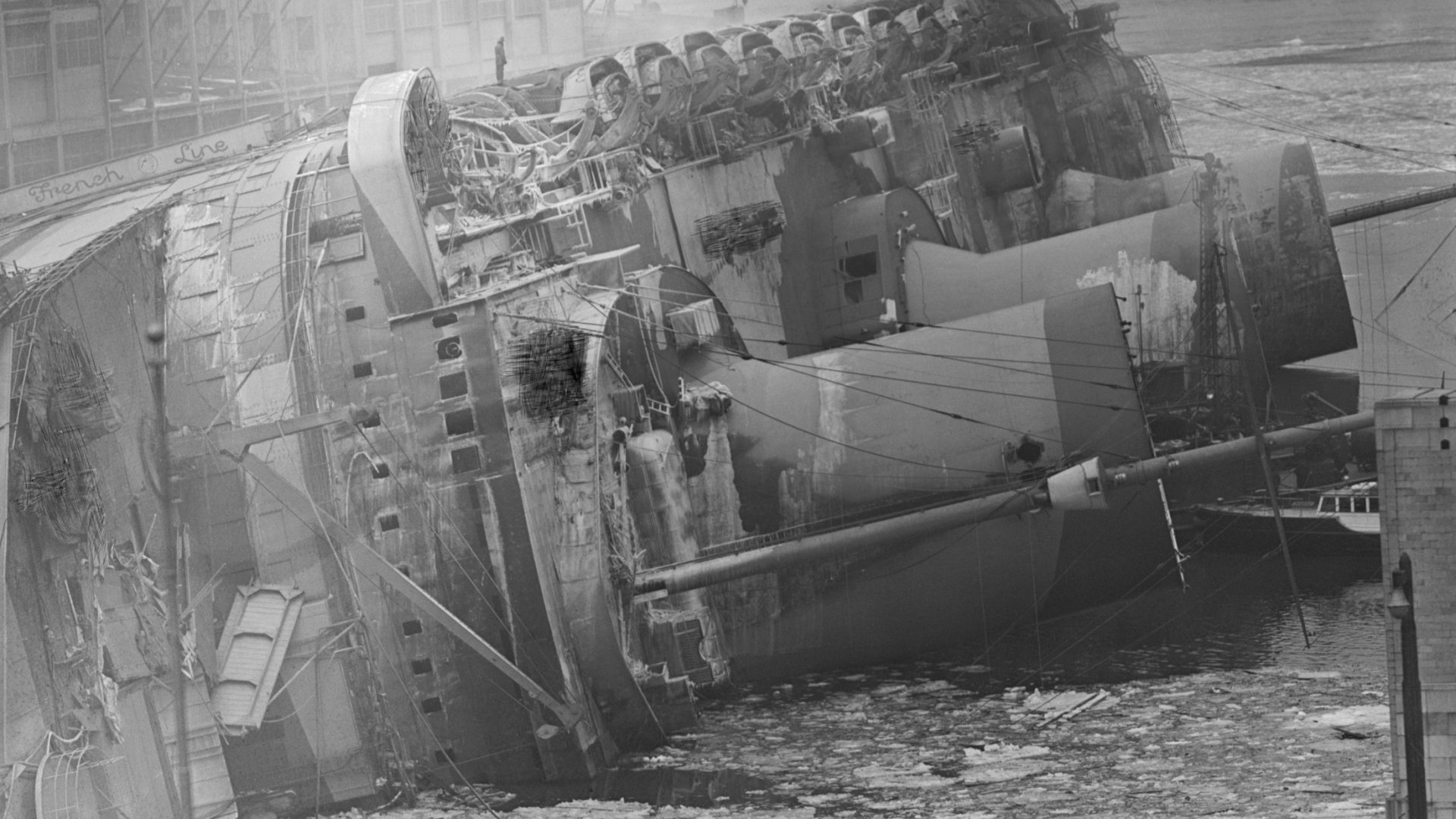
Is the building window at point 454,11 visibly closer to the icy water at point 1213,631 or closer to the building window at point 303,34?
the building window at point 303,34

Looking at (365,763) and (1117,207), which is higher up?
(1117,207)

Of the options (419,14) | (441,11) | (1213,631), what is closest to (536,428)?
(1213,631)

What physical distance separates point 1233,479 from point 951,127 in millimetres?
13637

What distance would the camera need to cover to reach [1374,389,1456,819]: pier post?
16953mm

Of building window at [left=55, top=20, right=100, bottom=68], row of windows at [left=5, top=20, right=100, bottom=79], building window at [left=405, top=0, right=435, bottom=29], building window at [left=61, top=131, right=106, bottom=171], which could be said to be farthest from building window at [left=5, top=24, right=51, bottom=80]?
building window at [left=405, top=0, right=435, bottom=29]

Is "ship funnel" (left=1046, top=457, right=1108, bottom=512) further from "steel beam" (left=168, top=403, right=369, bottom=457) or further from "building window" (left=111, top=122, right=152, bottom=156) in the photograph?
"building window" (left=111, top=122, right=152, bottom=156)

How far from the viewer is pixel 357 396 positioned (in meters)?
28.4

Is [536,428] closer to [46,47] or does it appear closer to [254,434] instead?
[254,434]

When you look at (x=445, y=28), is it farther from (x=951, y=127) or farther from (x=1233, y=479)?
(x=1233, y=479)

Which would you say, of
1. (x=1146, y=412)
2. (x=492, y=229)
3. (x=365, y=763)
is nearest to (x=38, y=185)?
(x=492, y=229)

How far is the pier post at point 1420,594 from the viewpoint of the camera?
16953 millimetres

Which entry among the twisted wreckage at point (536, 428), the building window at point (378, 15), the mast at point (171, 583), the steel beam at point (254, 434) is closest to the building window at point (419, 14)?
the building window at point (378, 15)

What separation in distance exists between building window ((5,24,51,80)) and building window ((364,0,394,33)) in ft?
44.0

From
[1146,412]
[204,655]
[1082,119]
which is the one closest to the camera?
[204,655]
